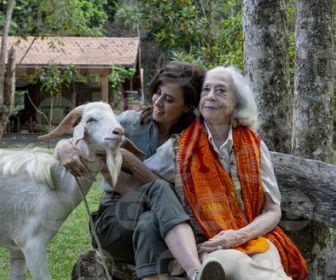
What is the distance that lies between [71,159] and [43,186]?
554 mm

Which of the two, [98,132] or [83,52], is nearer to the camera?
[98,132]

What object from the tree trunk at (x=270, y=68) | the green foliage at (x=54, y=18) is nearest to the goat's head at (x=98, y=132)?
the tree trunk at (x=270, y=68)

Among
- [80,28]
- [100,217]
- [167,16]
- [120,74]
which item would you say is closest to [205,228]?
[100,217]

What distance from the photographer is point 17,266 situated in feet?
12.9

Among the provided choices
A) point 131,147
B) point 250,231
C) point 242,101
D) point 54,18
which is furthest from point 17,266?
point 54,18

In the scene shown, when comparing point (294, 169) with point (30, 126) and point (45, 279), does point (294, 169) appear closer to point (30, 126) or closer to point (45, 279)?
point (45, 279)

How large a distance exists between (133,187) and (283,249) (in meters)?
0.84

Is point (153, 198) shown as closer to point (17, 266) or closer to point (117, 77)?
point (17, 266)

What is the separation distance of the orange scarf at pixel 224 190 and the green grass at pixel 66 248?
2.34m

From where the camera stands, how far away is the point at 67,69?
12.6 m

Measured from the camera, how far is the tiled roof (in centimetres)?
1683

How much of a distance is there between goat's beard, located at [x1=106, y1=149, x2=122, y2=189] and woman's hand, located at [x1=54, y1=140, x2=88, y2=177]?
0.53 ft

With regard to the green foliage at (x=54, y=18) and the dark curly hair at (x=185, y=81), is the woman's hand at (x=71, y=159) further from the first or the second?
the green foliage at (x=54, y=18)

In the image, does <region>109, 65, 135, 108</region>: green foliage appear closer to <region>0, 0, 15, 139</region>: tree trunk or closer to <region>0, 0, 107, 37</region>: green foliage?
<region>0, 0, 107, 37</region>: green foliage
